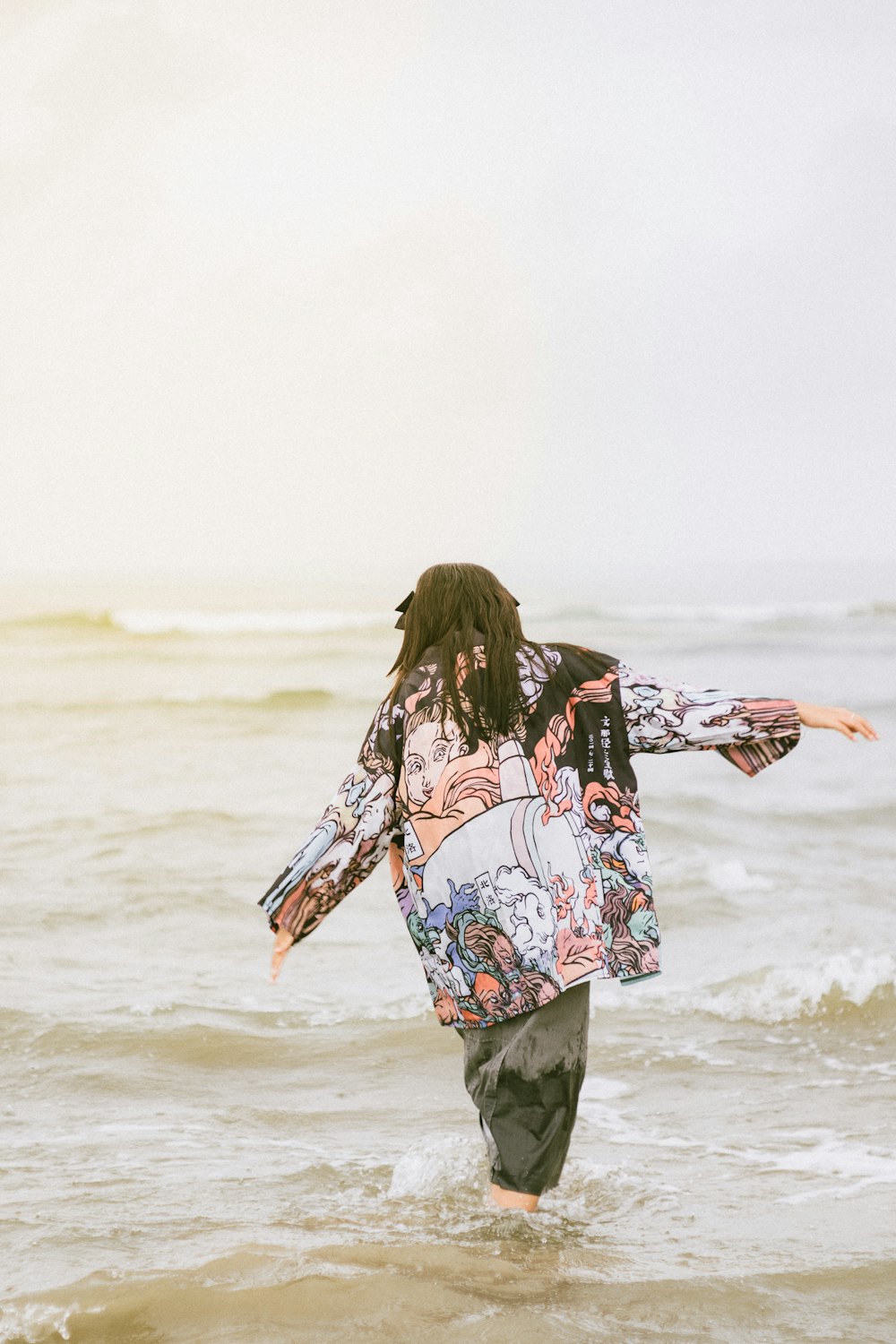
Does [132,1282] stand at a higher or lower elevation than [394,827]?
lower

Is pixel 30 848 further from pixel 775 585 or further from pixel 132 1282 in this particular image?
pixel 775 585

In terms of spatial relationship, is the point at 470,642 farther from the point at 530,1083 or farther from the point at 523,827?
the point at 530,1083

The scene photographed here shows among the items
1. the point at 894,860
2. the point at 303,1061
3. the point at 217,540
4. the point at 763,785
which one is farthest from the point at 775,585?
the point at 303,1061

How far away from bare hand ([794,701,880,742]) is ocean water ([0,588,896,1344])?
1297 millimetres

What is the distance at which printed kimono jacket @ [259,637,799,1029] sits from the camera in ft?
10.6

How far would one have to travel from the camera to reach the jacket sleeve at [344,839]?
337 centimetres

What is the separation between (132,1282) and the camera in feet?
9.73

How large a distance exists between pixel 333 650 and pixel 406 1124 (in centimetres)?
2485

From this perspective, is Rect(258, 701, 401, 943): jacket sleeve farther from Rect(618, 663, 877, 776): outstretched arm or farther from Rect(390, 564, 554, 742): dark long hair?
Rect(618, 663, 877, 776): outstretched arm

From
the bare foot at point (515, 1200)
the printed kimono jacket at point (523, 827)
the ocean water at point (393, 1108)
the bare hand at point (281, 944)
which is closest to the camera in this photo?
the ocean water at point (393, 1108)

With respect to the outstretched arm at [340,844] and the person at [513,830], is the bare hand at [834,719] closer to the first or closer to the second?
the person at [513,830]

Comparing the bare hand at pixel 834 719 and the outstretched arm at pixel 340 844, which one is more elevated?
the bare hand at pixel 834 719

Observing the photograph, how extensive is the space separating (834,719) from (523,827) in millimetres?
854

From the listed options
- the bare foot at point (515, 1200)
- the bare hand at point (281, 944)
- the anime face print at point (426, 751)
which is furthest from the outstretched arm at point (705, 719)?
the bare foot at point (515, 1200)
